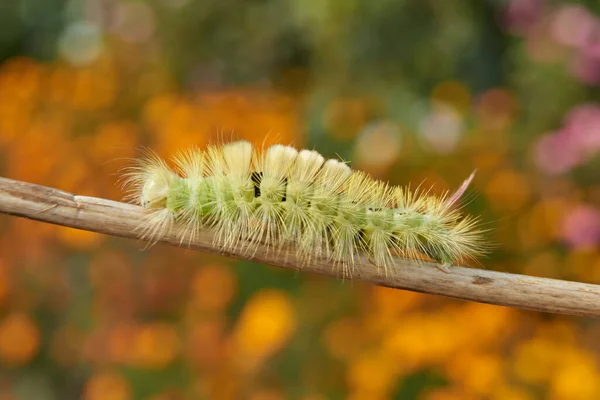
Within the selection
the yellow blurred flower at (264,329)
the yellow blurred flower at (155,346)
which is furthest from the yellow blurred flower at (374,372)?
the yellow blurred flower at (155,346)

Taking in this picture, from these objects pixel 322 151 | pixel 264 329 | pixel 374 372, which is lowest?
pixel 374 372

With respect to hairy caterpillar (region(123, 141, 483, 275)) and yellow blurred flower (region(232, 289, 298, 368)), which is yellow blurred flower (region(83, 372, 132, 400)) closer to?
yellow blurred flower (region(232, 289, 298, 368))

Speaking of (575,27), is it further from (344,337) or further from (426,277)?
(426,277)

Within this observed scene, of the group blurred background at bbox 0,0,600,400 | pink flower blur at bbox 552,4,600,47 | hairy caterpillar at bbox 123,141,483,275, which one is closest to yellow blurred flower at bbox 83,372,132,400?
blurred background at bbox 0,0,600,400

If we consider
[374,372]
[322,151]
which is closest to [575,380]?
[374,372]

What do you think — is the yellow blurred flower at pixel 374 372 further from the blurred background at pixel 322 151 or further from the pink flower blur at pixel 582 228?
the pink flower blur at pixel 582 228

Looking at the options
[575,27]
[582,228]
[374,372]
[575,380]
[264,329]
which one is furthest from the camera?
[575,27]

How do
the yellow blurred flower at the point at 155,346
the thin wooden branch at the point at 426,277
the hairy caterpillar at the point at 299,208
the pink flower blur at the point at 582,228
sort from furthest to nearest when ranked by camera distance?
the pink flower blur at the point at 582,228 < the yellow blurred flower at the point at 155,346 < the hairy caterpillar at the point at 299,208 < the thin wooden branch at the point at 426,277
